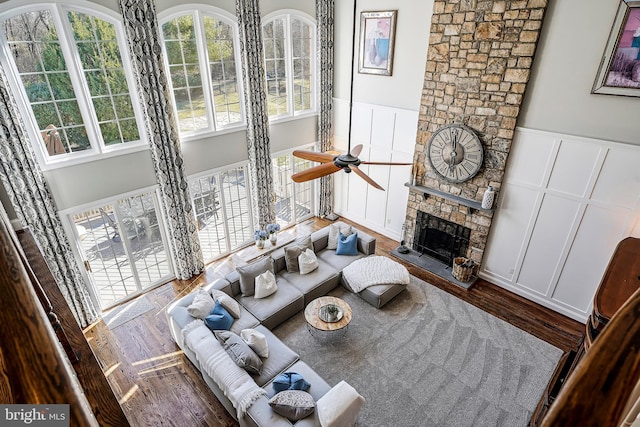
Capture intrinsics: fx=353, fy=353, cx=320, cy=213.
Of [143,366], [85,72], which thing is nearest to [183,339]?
[143,366]

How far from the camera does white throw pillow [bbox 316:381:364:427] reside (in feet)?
12.8

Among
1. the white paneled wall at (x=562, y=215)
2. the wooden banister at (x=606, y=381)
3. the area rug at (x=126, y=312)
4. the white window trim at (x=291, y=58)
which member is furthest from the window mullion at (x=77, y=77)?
the white paneled wall at (x=562, y=215)

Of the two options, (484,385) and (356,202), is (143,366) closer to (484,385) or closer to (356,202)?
(484,385)

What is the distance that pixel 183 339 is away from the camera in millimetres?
→ 5133

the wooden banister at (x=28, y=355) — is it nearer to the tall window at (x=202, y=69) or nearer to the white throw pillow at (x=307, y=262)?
the white throw pillow at (x=307, y=262)

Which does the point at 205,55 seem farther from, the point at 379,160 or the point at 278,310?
the point at 278,310

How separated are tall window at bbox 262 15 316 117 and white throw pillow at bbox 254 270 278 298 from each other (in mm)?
3785

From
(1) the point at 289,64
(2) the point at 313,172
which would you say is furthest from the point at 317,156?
(1) the point at 289,64

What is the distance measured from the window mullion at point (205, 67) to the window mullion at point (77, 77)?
1898 millimetres

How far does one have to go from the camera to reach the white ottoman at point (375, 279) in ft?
20.6

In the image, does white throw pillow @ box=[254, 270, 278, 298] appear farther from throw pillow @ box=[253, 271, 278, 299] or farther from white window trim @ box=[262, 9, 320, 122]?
white window trim @ box=[262, 9, 320, 122]

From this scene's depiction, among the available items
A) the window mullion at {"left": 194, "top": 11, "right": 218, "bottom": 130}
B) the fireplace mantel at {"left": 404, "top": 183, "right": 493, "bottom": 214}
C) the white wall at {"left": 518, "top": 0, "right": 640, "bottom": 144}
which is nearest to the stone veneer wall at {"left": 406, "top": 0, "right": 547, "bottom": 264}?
the fireplace mantel at {"left": 404, "top": 183, "right": 493, "bottom": 214}

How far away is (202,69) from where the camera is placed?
6.48 meters

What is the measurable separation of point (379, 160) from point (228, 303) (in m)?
4.69
